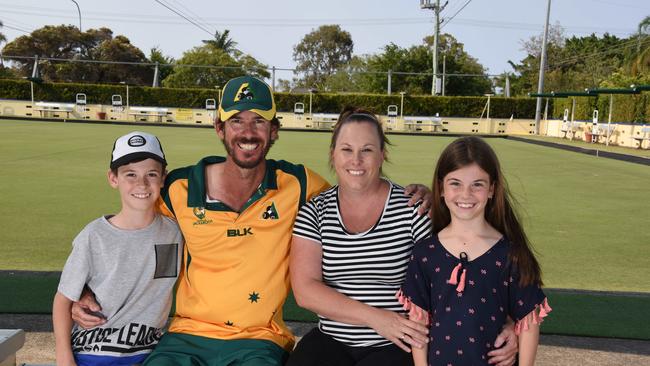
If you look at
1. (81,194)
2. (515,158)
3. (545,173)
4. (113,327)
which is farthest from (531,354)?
(515,158)

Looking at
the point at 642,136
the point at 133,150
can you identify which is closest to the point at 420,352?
the point at 133,150

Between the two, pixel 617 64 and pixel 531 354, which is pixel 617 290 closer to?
pixel 531 354

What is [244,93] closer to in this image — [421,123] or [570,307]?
[570,307]

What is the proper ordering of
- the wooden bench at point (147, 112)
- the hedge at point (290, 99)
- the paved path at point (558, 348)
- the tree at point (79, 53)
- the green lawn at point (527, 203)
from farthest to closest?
the tree at point (79, 53) < the hedge at point (290, 99) < the wooden bench at point (147, 112) < the green lawn at point (527, 203) < the paved path at point (558, 348)

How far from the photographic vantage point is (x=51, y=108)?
36.7 meters

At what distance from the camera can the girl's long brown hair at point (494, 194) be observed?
2.55 metres

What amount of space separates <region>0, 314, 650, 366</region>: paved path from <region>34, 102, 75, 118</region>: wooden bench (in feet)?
117

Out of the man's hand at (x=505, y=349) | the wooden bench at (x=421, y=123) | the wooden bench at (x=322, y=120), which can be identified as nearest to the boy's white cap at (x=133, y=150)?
the man's hand at (x=505, y=349)

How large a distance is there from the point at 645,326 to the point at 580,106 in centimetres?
3047

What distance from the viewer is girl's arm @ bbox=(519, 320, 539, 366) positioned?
241 cm

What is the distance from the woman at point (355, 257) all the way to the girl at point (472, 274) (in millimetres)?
122

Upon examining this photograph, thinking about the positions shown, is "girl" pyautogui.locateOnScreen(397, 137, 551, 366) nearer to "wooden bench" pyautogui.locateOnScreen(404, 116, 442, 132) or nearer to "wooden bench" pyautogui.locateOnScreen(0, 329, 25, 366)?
"wooden bench" pyautogui.locateOnScreen(0, 329, 25, 366)

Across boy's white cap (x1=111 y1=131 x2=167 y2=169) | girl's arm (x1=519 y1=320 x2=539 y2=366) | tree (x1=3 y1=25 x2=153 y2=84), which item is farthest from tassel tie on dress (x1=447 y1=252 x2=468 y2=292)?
tree (x1=3 y1=25 x2=153 y2=84)

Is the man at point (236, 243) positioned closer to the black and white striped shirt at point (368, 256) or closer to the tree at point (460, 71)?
the black and white striped shirt at point (368, 256)
